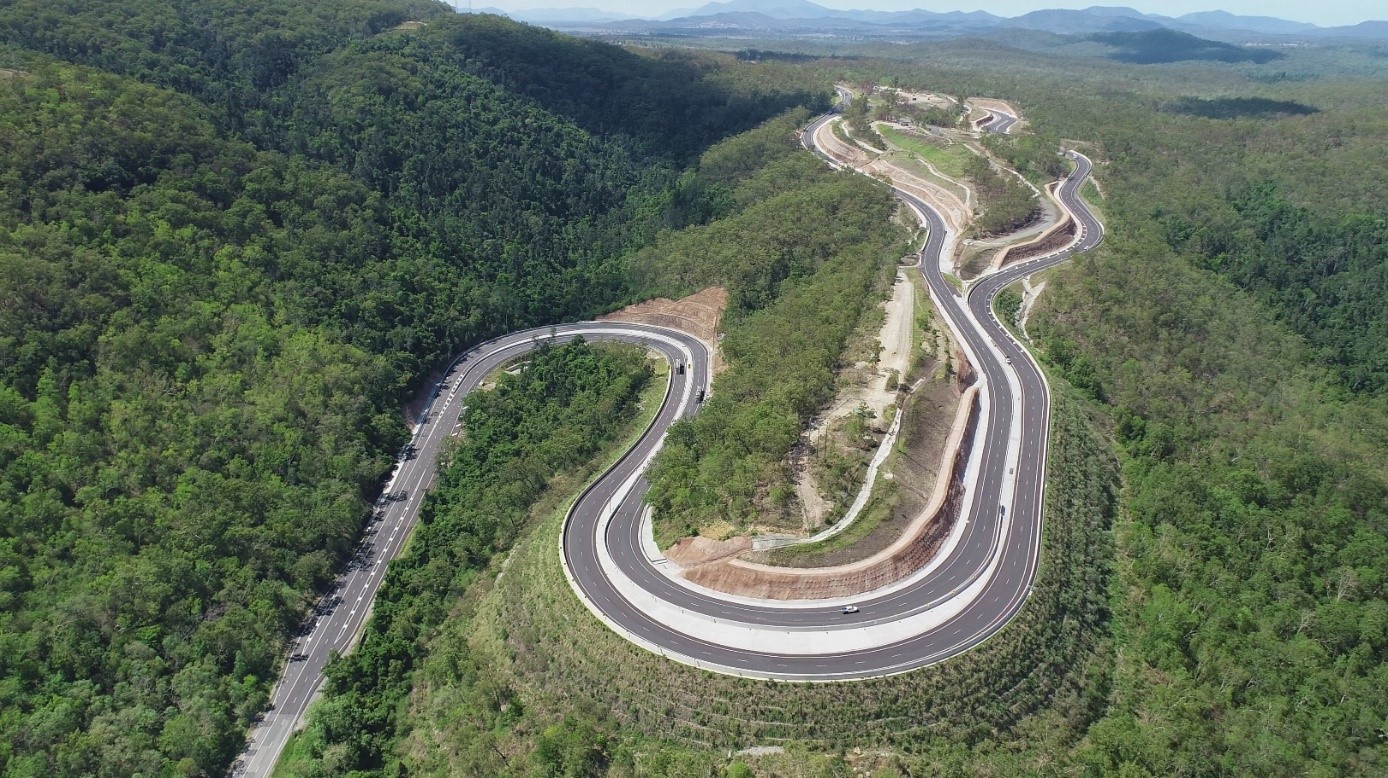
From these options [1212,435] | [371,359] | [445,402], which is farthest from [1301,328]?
[371,359]

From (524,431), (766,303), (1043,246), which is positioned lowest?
(524,431)

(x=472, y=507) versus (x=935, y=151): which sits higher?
(x=935, y=151)

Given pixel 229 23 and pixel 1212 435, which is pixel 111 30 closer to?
pixel 229 23

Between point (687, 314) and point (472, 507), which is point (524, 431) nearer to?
point (472, 507)

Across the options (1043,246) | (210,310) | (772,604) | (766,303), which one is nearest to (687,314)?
(766,303)

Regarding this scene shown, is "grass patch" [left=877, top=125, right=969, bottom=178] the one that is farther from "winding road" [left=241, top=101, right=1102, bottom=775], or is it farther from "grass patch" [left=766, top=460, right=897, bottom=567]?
"grass patch" [left=766, top=460, right=897, bottom=567]

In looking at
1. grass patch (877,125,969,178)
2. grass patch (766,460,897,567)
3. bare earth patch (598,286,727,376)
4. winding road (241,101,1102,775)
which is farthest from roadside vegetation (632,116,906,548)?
grass patch (877,125,969,178)

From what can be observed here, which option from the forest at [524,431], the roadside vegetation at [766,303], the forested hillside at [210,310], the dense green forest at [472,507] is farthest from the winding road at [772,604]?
the roadside vegetation at [766,303]

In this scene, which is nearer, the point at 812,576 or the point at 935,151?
the point at 812,576
